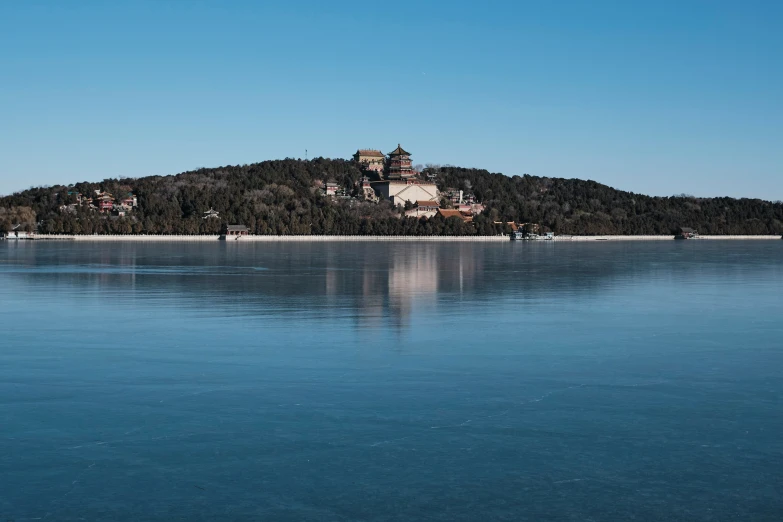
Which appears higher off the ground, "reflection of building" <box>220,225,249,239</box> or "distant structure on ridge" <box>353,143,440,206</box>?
"distant structure on ridge" <box>353,143,440,206</box>

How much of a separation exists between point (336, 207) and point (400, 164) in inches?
712

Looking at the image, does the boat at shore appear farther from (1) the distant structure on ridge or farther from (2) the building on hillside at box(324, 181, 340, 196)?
(2) the building on hillside at box(324, 181, 340, 196)

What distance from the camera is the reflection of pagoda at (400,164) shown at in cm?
14788

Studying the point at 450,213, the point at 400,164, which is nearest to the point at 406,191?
the point at 400,164

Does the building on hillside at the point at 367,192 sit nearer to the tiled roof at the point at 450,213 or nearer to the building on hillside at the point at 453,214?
the building on hillside at the point at 453,214

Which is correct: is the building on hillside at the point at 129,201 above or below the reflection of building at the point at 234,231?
above

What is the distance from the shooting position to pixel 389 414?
30.9ft

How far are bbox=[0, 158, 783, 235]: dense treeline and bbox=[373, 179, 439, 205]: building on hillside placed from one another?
3908 millimetres

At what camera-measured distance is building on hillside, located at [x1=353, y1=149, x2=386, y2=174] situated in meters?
169

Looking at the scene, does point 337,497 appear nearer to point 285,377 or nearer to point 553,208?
point 285,377

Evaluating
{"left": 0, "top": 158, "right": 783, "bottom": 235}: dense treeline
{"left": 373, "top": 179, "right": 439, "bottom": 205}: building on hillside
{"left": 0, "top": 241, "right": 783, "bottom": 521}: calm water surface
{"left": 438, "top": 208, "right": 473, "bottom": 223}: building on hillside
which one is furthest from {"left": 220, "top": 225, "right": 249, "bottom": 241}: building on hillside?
{"left": 0, "top": 241, "right": 783, "bottom": 521}: calm water surface

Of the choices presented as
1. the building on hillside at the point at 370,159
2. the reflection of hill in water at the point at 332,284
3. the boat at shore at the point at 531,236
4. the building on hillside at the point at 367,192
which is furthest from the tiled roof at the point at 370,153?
the reflection of hill in water at the point at 332,284

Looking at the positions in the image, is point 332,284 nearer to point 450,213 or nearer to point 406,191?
point 450,213

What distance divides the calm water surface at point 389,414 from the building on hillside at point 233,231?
302ft
